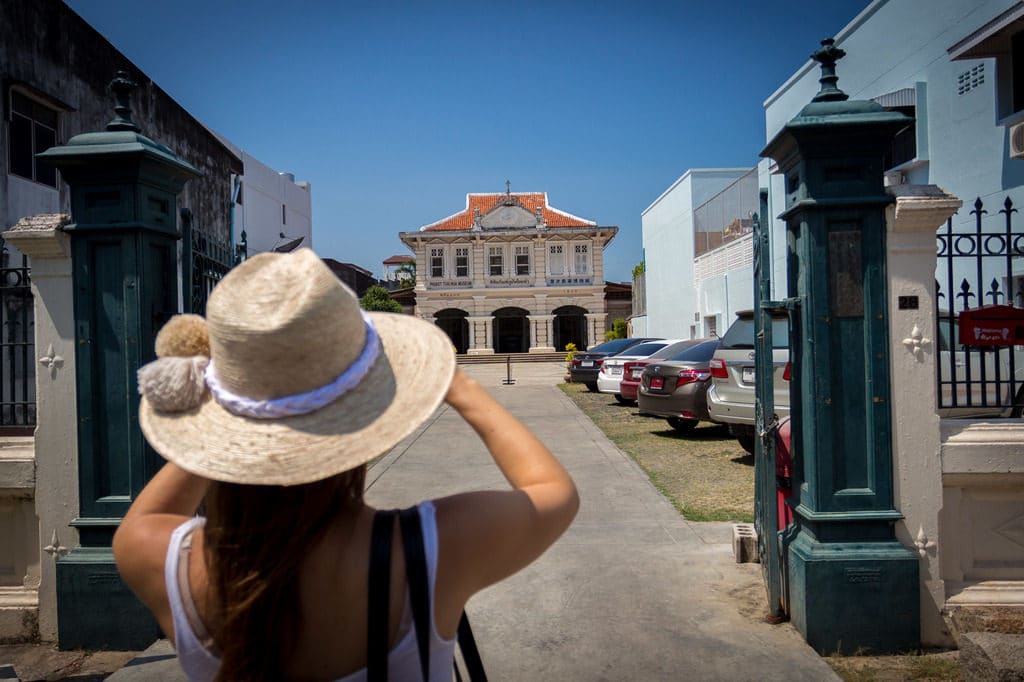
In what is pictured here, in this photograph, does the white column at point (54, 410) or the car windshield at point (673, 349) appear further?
the car windshield at point (673, 349)

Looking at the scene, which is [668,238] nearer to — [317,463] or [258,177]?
[258,177]

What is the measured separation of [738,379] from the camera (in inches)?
370

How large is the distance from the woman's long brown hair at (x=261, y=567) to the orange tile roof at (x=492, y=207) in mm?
43819

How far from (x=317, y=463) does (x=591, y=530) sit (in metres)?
5.10

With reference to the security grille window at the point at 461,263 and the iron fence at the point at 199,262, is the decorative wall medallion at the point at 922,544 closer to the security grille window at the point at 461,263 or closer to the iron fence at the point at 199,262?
the iron fence at the point at 199,262

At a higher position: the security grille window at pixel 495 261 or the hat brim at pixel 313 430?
the security grille window at pixel 495 261

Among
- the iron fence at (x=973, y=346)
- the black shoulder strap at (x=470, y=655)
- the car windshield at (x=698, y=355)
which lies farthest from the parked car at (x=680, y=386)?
the black shoulder strap at (x=470, y=655)

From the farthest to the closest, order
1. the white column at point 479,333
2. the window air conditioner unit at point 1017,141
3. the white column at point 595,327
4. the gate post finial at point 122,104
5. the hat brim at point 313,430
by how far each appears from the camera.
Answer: the white column at point 595,327 < the white column at point 479,333 < the window air conditioner unit at point 1017,141 < the gate post finial at point 122,104 < the hat brim at point 313,430

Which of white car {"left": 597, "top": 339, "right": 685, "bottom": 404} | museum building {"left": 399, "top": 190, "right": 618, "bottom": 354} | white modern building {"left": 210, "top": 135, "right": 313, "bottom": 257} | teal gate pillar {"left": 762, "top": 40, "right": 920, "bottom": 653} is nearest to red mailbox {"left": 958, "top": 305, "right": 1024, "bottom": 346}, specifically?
teal gate pillar {"left": 762, "top": 40, "right": 920, "bottom": 653}

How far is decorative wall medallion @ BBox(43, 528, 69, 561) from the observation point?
414 centimetres

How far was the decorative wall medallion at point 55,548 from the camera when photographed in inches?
163

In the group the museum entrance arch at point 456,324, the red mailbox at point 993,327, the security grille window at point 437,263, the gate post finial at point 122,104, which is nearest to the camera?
the gate post finial at point 122,104

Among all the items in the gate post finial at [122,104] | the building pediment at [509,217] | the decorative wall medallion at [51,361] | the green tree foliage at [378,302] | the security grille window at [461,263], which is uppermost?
the building pediment at [509,217]

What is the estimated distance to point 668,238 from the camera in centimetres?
2861
